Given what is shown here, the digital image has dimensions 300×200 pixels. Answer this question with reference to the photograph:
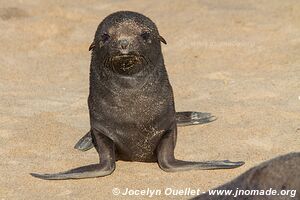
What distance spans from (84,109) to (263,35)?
112 inches

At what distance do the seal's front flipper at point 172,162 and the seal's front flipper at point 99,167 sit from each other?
0.36 meters

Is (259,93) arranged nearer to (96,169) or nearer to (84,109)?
(84,109)

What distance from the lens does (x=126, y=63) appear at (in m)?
5.42

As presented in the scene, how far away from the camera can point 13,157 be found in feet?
19.3

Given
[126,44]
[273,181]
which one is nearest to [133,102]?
[126,44]

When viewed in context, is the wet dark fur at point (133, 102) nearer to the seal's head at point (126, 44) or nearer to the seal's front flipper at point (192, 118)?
the seal's head at point (126, 44)

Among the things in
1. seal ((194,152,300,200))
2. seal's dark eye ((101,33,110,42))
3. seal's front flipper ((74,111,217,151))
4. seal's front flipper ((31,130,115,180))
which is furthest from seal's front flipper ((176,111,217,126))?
seal ((194,152,300,200))

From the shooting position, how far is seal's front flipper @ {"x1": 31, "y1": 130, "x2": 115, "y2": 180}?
539 cm

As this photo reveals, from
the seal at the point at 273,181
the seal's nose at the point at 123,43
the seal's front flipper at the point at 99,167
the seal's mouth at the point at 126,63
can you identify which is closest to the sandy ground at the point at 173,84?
the seal's front flipper at the point at 99,167

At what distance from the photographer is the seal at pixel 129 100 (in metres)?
5.41

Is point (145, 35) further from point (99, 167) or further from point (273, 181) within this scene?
point (273, 181)

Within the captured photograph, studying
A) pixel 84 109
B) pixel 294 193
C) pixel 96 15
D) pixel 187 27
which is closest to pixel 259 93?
pixel 84 109

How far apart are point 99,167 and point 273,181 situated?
2.58m

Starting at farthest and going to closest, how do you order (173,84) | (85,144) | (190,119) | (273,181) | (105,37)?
(173,84)
(190,119)
(85,144)
(105,37)
(273,181)
